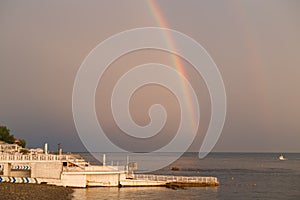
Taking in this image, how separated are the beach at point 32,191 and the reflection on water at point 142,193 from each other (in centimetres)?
166

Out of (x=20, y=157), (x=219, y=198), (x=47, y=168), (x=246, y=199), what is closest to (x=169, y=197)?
(x=219, y=198)

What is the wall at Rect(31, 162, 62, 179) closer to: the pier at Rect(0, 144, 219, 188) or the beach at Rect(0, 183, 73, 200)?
the pier at Rect(0, 144, 219, 188)

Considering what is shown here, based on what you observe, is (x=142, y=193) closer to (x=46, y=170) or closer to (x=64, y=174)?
(x=64, y=174)

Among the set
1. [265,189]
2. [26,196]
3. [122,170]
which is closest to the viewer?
[26,196]

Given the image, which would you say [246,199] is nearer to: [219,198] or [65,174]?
[219,198]

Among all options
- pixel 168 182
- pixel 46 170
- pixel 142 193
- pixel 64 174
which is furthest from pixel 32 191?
pixel 168 182

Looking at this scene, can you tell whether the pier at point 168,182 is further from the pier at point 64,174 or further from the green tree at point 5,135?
the green tree at point 5,135

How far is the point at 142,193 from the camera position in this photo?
56.5 metres

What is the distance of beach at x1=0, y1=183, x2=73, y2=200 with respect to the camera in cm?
4312

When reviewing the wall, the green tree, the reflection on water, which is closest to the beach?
the reflection on water

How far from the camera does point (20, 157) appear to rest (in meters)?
55.3

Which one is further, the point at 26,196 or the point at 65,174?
the point at 65,174

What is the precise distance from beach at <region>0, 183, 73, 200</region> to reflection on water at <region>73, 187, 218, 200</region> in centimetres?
166

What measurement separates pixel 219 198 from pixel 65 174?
19010mm
